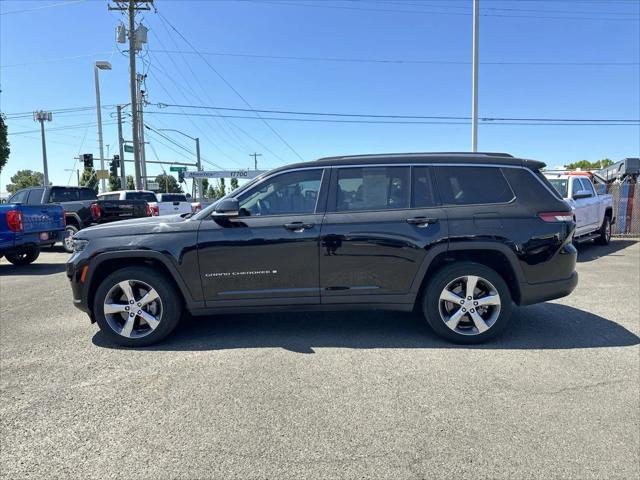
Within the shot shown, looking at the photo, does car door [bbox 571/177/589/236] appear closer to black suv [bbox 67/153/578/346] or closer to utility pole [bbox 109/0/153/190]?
black suv [bbox 67/153/578/346]

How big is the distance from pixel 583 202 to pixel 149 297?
9.85 metres

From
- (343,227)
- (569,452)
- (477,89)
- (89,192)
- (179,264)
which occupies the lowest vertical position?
(569,452)

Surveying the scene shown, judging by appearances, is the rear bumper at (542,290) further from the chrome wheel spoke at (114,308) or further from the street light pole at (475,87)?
the street light pole at (475,87)

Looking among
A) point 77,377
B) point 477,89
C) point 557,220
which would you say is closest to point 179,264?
point 77,377

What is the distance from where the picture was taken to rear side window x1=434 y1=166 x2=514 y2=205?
4.21m

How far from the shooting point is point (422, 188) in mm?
4238

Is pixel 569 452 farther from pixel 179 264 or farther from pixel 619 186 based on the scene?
pixel 619 186

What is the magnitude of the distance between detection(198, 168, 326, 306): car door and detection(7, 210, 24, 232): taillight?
681 cm

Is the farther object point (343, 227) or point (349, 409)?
point (343, 227)

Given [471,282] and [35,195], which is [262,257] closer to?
[471,282]

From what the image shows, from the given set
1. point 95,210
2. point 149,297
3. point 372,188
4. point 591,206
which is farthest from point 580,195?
point 95,210

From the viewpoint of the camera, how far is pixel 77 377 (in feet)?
11.7

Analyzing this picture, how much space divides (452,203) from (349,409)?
7.54ft

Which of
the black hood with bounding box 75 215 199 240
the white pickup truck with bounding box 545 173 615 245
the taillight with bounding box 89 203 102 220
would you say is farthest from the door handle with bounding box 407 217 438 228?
the taillight with bounding box 89 203 102 220
